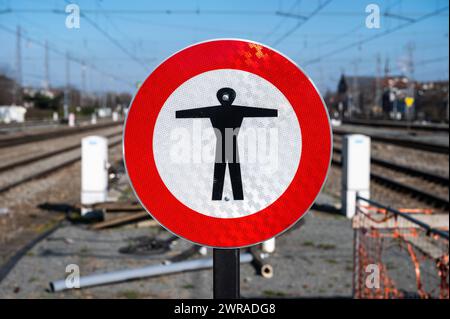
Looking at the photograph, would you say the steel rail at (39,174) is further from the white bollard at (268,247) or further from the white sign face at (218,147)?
the white sign face at (218,147)

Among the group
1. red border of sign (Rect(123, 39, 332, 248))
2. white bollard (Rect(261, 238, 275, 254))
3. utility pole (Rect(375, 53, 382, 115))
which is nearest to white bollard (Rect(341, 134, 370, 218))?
white bollard (Rect(261, 238, 275, 254))

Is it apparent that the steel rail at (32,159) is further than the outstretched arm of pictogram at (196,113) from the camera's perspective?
Yes

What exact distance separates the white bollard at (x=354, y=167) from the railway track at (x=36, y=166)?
338 inches

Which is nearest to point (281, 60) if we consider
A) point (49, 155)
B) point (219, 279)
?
point (219, 279)

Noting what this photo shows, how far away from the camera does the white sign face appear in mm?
1910

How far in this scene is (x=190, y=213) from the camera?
1.92 m

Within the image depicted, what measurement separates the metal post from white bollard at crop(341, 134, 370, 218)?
30.8 feet

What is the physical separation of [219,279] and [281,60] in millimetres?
703

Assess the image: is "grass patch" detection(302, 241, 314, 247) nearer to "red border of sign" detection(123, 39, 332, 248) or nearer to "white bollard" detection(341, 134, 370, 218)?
"white bollard" detection(341, 134, 370, 218)

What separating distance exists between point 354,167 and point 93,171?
184 inches

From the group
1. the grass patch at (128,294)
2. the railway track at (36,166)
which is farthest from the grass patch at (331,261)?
the railway track at (36,166)

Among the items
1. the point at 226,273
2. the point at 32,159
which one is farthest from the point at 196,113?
the point at 32,159

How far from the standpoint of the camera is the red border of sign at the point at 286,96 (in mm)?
1920
